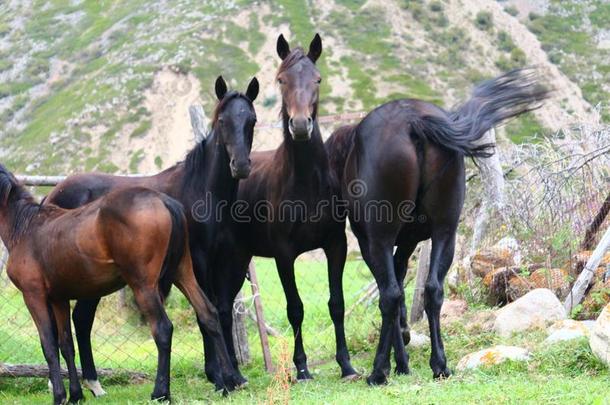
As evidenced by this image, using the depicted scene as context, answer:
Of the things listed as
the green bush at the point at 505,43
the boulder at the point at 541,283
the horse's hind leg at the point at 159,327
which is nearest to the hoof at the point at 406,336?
the boulder at the point at 541,283

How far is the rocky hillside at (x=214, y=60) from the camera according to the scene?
60.1 m

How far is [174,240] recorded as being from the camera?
721 centimetres

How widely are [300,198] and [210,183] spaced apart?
94 centimetres

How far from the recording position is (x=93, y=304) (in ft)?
28.2

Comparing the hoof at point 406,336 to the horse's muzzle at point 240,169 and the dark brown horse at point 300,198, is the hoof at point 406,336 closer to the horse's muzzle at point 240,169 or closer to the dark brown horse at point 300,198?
the dark brown horse at point 300,198

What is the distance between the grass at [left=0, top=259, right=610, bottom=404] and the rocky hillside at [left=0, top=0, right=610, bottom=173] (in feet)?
133

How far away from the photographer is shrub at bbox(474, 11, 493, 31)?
75.3 meters

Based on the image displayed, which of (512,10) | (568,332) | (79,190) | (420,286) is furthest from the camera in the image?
(512,10)

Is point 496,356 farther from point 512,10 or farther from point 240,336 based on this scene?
point 512,10

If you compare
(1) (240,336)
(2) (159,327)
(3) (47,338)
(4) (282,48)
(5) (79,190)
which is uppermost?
(4) (282,48)

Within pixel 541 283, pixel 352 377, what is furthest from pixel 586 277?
pixel 352 377

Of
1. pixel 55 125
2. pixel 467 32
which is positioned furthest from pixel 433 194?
pixel 467 32

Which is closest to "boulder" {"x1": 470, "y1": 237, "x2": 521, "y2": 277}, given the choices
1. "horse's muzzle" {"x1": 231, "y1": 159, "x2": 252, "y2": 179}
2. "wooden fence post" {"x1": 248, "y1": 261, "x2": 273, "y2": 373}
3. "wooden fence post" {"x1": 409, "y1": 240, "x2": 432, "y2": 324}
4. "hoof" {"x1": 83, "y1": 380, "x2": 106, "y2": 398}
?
"wooden fence post" {"x1": 409, "y1": 240, "x2": 432, "y2": 324}

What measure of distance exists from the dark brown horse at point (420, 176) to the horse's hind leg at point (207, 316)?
123 centimetres
